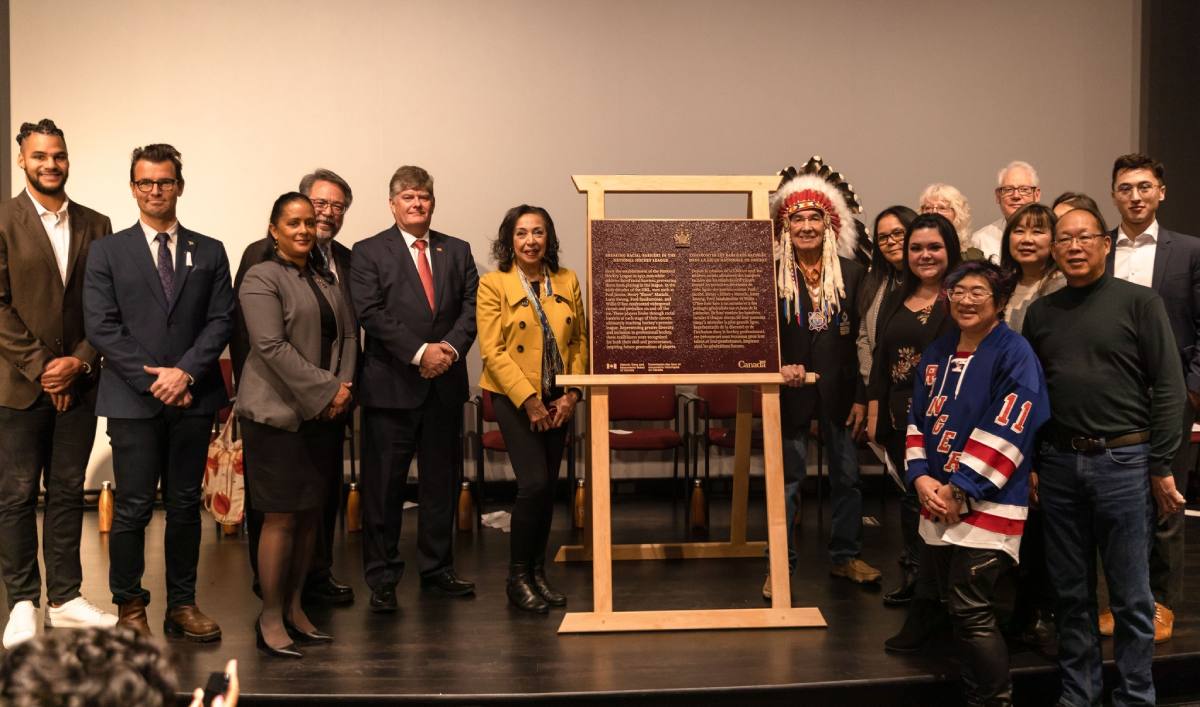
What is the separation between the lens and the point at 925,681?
3.55 meters

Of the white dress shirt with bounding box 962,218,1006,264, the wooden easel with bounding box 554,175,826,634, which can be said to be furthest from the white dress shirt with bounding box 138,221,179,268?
the white dress shirt with bounding box 962,218,1006,264

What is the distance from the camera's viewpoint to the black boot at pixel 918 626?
3797 millimetres

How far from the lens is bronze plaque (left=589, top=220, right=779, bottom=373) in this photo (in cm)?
422

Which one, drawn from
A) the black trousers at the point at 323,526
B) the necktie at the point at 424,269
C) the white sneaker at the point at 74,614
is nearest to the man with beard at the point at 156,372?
the white sneaker at the point at 74,614

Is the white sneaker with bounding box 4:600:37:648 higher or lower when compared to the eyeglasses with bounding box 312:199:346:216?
lower

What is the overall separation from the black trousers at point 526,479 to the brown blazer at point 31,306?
5.42ft

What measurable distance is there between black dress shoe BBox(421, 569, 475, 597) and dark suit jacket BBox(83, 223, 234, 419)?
127 cm

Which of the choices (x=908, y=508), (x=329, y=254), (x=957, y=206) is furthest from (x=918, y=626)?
(x=329, y=254)

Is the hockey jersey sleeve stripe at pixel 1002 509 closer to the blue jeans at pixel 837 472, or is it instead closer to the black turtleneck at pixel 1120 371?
the black turtleneck at pixel 1120 371

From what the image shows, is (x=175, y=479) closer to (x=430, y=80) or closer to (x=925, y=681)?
(x=925, y=681)

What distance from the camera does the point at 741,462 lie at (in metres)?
5.15

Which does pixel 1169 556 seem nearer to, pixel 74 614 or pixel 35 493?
pixel 74 614

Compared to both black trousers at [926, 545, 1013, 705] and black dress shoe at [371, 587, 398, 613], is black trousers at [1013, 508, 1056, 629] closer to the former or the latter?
black trousers at [926, 545, 1013, 705]

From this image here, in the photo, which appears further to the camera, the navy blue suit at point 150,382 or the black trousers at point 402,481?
the black trousers at point 402,481
